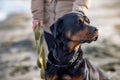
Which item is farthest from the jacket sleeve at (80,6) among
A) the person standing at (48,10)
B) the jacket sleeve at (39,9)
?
the jacket sleeve at (39,9)

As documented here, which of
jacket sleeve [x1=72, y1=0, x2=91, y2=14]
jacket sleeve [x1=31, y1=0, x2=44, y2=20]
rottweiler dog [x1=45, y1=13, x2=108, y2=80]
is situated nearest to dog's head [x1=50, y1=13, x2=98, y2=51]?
rottweiler dog [x1=45, y1=13, x2=108, y2=80]

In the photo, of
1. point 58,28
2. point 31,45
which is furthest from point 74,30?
point 31,45

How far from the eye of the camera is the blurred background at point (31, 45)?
8.92 meters

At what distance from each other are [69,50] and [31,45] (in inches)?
223

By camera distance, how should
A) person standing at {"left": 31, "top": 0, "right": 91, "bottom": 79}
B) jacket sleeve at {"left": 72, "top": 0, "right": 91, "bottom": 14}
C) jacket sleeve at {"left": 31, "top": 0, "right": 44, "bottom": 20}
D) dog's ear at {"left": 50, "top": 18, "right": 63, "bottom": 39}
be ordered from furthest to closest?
jacket sleeve at {"left": 31, "top": 0, "right": 44, "bottom": 20} < person standing at {"left": 31, "top": 0, "right": 91, "bottom": 79} < jacket sleeve at {"left": 72, "top": 0, "right": 91, "bottom": 14} < dog's ear at {"left": 50, "top": 18, "right": 63, "bottom": 39}

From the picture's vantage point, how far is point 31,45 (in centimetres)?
1114

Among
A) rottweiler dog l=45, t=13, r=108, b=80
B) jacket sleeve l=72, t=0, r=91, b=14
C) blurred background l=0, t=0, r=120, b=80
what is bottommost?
blurred background l=0, t=0, r=120, b=80

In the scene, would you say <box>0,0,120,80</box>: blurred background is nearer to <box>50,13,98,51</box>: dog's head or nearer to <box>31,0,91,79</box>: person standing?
<box>31,0,91,79</box>: person standing

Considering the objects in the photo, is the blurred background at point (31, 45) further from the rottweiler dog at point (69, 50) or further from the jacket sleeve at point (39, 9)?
the rottweiler dog at point (69, 50)

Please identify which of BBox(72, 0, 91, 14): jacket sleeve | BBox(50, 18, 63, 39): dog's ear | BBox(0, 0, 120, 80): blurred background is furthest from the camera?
BBox(0, 0, 120, 80): blurred background

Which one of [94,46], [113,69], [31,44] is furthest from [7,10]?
[113,69]

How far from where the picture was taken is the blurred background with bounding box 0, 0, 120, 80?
8923 millimetres

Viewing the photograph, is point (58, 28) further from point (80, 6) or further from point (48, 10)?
point (48, 10)

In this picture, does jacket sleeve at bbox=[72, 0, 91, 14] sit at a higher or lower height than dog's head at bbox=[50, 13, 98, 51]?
higher
